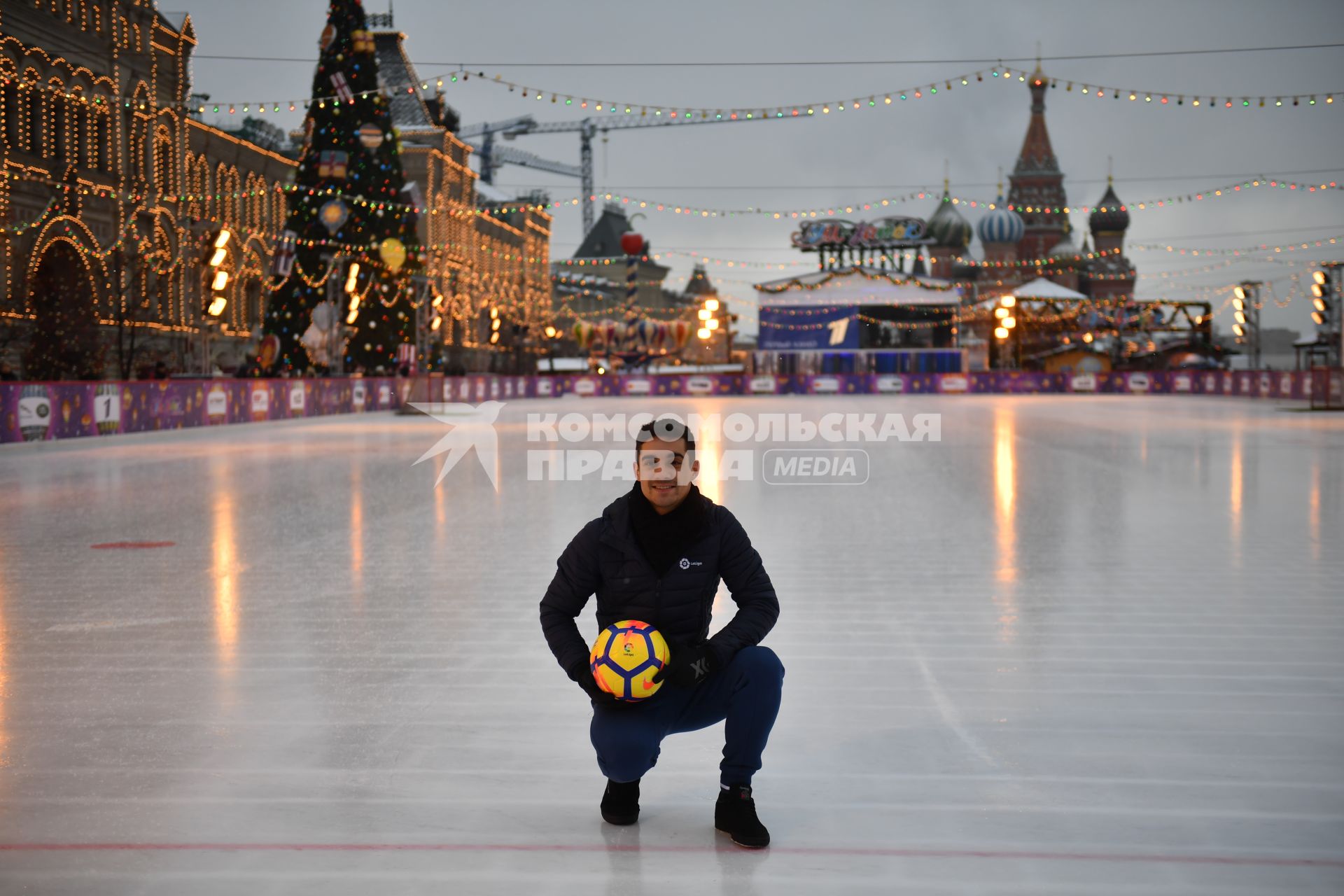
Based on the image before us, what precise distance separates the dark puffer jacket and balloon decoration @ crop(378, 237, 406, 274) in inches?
1508

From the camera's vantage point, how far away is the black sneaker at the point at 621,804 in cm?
396

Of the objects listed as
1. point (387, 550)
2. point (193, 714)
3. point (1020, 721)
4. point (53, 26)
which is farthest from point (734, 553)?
point (53, 26)

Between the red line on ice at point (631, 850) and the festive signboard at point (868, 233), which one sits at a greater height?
the festive signboard at point (868, 233)

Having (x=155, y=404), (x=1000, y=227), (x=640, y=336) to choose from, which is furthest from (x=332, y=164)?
(x=1000, y=227)

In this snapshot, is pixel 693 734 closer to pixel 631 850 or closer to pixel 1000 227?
pixel 631 850

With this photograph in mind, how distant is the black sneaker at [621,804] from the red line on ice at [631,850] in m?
0.15

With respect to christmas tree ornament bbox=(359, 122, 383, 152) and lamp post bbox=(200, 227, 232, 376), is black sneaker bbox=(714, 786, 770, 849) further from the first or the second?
christmas tree ornament bbox=(359, 122, 383, 152)

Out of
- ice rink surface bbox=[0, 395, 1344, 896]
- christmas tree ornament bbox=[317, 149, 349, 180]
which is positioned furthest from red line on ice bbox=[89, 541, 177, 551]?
christmas tree ornament bbox=[317, 149, 349, 180]

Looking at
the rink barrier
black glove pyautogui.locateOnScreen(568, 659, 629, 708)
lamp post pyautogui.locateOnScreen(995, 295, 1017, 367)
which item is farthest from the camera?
lamp post pyautogui.locateOnScreen(995, 295, 1017, 367)

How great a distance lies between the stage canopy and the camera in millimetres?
71625

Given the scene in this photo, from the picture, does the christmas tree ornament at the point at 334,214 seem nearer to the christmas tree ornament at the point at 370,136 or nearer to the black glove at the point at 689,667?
the christmas tree ornament at the point at 370,136

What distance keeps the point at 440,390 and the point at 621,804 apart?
4021 cm

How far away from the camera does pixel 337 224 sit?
39906 millimetres

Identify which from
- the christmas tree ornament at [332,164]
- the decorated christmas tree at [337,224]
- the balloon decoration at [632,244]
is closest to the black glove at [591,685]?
the decorated christmas tree at [337,224]
